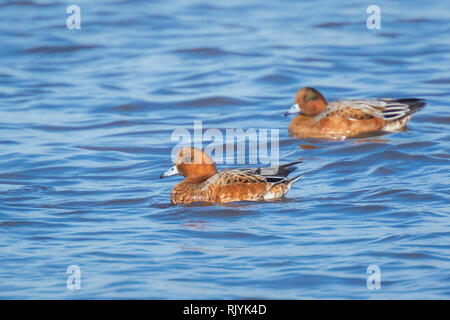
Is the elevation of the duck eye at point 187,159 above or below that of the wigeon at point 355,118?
below

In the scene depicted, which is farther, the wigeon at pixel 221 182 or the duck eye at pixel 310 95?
the duck eye at pixel 310 95

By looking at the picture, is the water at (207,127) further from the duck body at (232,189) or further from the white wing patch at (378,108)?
the white wing patch at (378,108)

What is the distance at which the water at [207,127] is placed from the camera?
22.1ft

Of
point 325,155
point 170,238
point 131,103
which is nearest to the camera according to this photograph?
point 170,238

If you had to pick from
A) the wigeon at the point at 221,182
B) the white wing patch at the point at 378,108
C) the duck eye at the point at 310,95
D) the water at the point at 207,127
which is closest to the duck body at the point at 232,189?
the wigeon at the point at 221,182

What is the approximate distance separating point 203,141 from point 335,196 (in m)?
3.34

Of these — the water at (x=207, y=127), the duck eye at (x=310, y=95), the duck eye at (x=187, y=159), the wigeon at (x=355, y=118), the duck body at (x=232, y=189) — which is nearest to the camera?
the water at (x=207, y=127)

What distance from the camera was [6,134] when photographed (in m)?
12.4

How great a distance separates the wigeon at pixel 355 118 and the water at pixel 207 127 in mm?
311

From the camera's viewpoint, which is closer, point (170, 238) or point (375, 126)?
point (170, 238)

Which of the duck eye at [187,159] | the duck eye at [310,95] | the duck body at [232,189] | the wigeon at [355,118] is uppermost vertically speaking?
the duck eye at [310,95]
